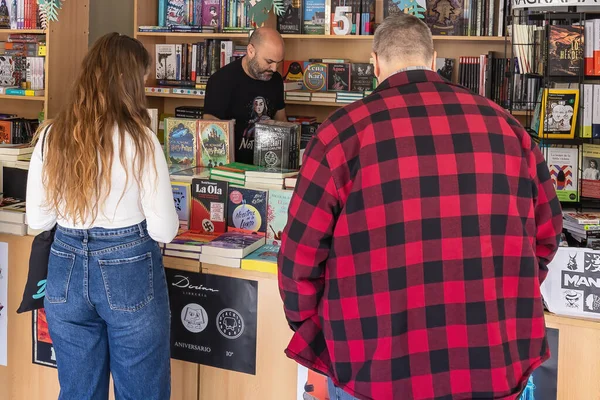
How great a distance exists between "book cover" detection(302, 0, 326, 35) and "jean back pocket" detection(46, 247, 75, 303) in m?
2.96

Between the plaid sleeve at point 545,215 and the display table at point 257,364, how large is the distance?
505mm

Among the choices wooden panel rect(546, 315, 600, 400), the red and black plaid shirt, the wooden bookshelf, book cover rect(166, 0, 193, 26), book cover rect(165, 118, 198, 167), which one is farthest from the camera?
book cover rect(166, 0, 193, 26)

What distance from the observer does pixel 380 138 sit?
1491 mm

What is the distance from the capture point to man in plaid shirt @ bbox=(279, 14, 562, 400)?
150cm

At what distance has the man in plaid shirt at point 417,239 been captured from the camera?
4.91ft

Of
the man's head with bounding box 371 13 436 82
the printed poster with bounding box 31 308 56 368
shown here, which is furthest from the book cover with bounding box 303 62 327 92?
the man's head with bounding box 371 13 436 82

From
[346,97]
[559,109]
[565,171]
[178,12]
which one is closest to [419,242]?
[559,109]

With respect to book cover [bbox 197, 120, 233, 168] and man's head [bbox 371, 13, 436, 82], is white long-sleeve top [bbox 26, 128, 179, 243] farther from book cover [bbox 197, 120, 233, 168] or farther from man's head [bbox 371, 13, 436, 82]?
book cover [bbox 197, 120, 233, 168]

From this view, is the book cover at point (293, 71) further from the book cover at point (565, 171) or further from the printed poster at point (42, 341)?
the printed poster at point (42, 341)

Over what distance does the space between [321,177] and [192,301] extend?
1.19 metres

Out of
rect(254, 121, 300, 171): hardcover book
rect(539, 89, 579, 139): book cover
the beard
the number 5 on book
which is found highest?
the number 5 on book

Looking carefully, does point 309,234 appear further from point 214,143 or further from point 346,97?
point 346,97

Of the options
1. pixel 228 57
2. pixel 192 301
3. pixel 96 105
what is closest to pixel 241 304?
pixel 192 301

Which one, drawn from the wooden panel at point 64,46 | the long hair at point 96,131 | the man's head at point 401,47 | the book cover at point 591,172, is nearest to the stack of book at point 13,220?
the long hair at point 96,131
